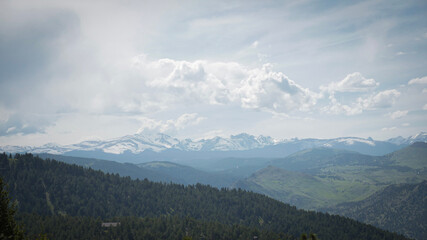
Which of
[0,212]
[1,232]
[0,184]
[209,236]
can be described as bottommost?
[209,236]

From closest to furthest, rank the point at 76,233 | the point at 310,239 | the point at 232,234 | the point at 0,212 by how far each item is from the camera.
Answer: the point at 310,239 < the point at 0,212 < the point at 76,233 < the point at 232,234

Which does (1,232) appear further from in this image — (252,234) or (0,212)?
(252,234)

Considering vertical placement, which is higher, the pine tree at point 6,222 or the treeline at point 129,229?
the pine tree at point 6,222

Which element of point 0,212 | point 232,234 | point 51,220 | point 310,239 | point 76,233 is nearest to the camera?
point 310,239

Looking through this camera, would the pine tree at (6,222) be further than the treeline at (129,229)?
No

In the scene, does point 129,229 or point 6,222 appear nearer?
point 6,222

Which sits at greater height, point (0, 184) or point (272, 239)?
point (0, 184)

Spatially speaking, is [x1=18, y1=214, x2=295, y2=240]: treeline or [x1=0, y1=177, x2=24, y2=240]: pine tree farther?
[x1=18, y1=214, x2=295, y2=240]: treeline

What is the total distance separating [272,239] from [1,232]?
153607 millimetres

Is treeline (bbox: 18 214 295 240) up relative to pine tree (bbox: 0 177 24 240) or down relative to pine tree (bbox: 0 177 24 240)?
down

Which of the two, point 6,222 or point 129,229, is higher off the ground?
point 6,222

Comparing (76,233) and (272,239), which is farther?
(272,239)

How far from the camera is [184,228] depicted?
19038 centimetres

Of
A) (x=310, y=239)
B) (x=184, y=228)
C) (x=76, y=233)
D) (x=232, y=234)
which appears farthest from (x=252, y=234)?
(x=310, y=239)
